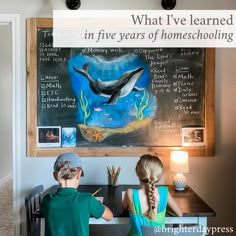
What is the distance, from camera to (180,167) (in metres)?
2.86

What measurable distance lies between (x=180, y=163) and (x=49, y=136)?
3.87 feet

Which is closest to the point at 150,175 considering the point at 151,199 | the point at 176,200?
the point at 151,199

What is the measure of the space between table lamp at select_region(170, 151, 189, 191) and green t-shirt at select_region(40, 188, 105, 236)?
1.22 m

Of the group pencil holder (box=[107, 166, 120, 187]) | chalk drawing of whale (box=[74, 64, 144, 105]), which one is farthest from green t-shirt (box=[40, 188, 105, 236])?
chalk drawing of whale (box=[74, 64, 144, 105])

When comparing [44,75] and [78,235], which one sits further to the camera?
[44,75]

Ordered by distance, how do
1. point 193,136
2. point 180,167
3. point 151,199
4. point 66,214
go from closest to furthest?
point 66,214
point 151,199
point 180,167
point 193,136

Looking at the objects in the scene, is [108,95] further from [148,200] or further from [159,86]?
[148,200]

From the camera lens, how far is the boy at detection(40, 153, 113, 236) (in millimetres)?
1787

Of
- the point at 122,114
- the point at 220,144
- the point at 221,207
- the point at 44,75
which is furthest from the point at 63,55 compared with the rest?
the point at 221,207

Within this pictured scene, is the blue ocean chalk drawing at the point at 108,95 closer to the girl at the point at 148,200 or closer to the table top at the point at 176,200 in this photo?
the table top at the point at 176,200

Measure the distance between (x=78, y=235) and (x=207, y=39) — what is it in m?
2.12

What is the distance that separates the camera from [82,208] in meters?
1.81

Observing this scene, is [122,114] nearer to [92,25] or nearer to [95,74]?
[95,74]

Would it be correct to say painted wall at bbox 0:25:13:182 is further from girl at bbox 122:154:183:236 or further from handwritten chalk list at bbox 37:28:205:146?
girl at bbox 122:154:183:236
